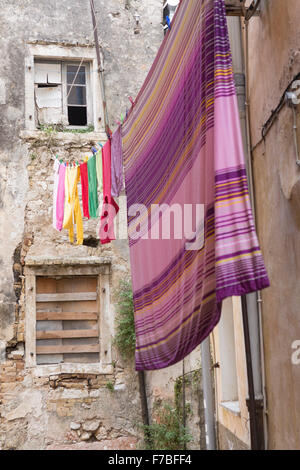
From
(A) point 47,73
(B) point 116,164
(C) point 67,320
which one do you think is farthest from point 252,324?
(A) point 47,73

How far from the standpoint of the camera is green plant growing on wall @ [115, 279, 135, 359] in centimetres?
945

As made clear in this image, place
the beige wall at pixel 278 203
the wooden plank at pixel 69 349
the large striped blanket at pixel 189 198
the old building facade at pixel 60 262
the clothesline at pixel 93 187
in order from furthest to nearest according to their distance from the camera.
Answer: the wooden plank at pixel 69 349 < the old building facade at pixel 60 262 < the clothesline at pixel 93 187 < the beige wall at pixel 278 203 < the large striped blanket at pixel 189 198

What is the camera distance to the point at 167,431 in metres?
9.12

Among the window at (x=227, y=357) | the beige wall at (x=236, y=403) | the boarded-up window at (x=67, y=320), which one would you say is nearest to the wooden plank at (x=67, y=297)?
the boarded-up window at (x=67, y=320)

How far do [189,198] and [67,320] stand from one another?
20.6ft

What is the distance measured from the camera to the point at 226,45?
3.33 meters

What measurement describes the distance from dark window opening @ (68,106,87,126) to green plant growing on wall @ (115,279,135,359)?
293 centimetres

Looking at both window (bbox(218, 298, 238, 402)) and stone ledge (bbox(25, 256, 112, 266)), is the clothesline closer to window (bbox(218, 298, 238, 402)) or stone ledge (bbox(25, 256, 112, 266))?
stone ledge (bbox(25, 256, 112, 266))

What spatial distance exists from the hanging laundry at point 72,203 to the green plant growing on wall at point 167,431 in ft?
10.3

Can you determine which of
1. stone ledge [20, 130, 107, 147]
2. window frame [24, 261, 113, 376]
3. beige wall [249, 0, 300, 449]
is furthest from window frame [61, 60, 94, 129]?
beige wall [249, 0, 300, 449]

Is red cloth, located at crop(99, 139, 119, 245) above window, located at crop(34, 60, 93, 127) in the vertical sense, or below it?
below

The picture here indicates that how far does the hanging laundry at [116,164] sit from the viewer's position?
252 inches

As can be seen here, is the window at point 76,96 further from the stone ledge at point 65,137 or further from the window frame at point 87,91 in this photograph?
the stone ledge at point 65,137

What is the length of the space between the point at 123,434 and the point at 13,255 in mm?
3242
